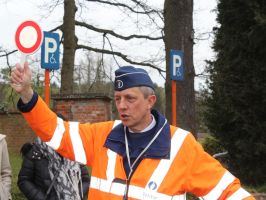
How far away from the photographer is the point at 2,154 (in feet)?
18.8

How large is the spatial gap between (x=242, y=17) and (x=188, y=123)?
8.06 feet

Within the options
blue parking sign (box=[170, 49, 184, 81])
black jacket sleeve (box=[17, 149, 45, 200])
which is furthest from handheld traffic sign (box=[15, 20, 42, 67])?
blue parking sign (box=[170, 49, 184, 81])

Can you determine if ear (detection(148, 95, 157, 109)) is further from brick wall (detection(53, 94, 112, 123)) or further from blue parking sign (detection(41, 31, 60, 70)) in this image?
brick wall (detection(53, 94, 112, 123))

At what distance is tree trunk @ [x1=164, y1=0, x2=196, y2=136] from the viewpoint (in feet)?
37.8

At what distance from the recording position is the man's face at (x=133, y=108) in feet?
11.2

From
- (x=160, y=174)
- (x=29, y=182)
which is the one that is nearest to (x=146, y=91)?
(x=160, y=174)

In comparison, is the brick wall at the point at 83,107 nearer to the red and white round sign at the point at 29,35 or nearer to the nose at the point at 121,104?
the red and white round sign at the point at 29,35

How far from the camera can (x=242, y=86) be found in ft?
38.6

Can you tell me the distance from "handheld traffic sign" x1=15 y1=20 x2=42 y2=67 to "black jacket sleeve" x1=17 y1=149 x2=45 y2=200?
1.94 metres

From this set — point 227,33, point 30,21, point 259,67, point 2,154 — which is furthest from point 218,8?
point 30,21

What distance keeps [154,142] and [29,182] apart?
2.54 meters

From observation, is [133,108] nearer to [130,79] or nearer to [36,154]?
[130,79]

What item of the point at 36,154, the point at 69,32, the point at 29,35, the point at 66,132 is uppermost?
the point at 69,32

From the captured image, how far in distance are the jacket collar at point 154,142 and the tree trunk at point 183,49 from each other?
26.1 ft
